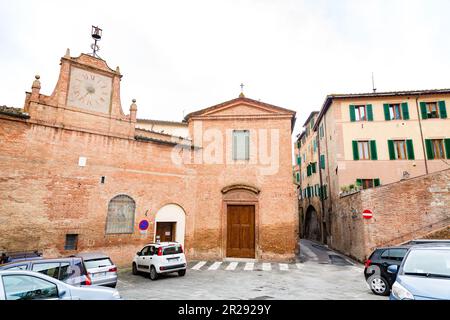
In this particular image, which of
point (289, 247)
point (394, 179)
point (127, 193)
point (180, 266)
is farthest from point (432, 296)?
point (394, 179)

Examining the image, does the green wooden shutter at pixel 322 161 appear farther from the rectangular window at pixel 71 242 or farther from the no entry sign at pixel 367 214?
the rectangular window at pixel 71 242

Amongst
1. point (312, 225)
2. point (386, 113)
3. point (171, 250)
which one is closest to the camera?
point (171, 250)

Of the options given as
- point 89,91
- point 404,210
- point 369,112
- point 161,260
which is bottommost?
point 161,260

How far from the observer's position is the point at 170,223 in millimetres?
16562

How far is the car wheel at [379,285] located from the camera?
8570 millimetres

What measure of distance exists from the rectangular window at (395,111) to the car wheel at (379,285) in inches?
621

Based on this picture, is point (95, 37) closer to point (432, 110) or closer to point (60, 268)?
point (60, 268)

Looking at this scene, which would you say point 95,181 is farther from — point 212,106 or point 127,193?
point 212,106

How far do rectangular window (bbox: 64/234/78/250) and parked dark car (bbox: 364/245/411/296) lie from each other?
12810mm

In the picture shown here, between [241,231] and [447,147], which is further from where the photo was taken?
[447,147]

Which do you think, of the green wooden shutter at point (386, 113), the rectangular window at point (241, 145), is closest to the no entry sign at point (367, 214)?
the rectangular window at point (241, 145)

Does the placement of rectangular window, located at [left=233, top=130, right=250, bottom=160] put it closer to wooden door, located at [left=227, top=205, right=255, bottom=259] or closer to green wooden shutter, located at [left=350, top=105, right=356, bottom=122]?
wooden door, located at [left=227, top=205, right=255, bottom=259]

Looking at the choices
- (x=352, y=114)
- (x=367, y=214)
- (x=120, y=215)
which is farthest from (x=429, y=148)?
(x=120, y=215)

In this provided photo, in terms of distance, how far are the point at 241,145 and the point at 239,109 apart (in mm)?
2565
